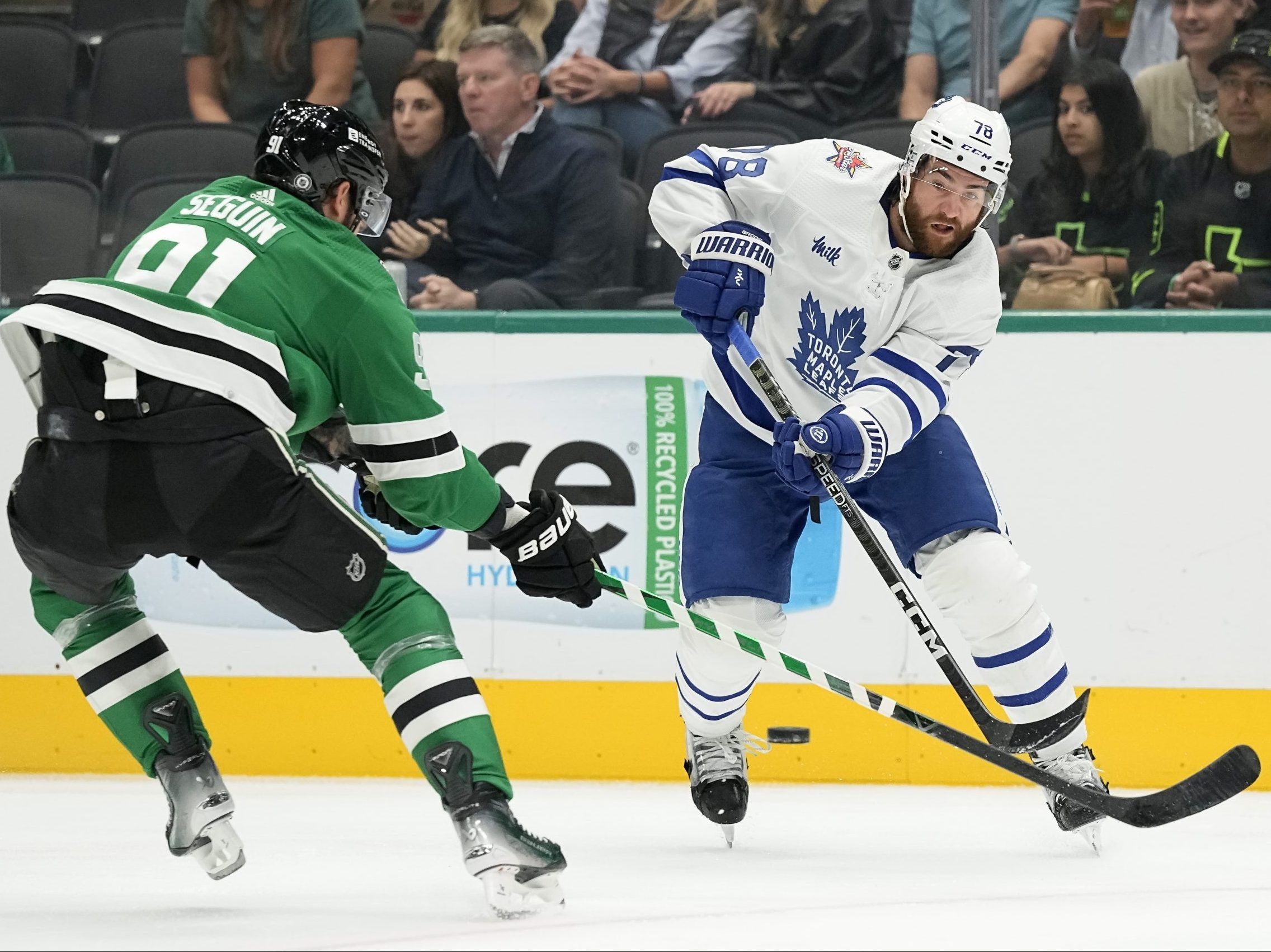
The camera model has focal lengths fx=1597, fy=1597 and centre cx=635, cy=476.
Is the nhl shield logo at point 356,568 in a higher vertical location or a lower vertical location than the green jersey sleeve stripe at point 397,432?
lower

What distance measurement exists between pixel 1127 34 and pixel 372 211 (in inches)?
106

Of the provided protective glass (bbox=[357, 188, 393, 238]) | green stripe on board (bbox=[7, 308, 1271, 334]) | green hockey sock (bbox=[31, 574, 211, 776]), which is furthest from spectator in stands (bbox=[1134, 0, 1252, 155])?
green hockey sock (bbox=[31, 574, 211, 776])

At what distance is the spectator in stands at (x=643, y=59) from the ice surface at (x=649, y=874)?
6.29ft

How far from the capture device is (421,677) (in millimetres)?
2199

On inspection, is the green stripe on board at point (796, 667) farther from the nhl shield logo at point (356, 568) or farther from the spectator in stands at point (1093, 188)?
the spectator in stands at point (1093, 188)

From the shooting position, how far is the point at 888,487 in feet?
9.97

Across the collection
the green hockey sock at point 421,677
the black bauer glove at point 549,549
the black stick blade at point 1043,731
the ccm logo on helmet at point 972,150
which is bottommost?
the black stick blade at point 1043,731

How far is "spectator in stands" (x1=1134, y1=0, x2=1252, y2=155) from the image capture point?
4.11m

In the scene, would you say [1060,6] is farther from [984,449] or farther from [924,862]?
[924,862]

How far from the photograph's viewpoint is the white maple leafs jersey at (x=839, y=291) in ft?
9.60

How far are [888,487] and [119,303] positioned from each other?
1501 mm

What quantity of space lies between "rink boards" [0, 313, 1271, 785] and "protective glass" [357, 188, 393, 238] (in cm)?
134

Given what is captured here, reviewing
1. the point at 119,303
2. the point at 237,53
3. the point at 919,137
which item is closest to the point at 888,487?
the point at 919,137

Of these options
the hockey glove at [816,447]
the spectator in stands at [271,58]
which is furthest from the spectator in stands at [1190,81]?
the spectator in stands at [271,58]
